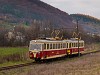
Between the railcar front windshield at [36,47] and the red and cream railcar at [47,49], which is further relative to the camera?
the railcar front windshield at [36,47]

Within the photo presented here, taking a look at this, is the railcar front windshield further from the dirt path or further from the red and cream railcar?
the dirt path

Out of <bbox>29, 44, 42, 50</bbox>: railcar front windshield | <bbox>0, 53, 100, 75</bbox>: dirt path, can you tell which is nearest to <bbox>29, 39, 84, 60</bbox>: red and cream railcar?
<bbox>29, 44, 42, 50</bbox>: railcar front windshield

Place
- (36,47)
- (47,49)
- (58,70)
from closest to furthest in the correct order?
(58,70)
(36,47)
(47,49)

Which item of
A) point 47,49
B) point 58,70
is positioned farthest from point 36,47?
point 58,70

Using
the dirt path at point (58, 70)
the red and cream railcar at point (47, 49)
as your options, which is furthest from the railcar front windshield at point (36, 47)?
the dirt path at point (58, 70)

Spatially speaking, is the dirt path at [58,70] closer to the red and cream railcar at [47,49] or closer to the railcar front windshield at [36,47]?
the red and cream railcar at [47,49]

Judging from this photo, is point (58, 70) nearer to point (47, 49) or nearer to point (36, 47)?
point (36, 47)

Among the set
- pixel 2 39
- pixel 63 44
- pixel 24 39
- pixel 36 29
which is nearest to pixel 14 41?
pixel 2 39

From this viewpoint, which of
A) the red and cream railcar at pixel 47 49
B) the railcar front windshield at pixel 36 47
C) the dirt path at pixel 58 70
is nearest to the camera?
the dirt path at pixel 58 70

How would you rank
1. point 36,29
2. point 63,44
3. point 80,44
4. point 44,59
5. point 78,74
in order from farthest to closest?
point 36,29
point 80,44
point 63,44
point 44,59
point 78,74

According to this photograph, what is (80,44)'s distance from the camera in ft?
195

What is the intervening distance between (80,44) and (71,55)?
16.9 ft

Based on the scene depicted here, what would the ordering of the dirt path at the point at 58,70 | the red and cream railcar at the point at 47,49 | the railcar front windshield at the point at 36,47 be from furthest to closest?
the railcar front windshield at the point at 36,47 < the red and cream railcar at the point at 47,49 < the dirt path at the point at 58,70

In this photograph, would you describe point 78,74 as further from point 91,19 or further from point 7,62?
point 91,19
